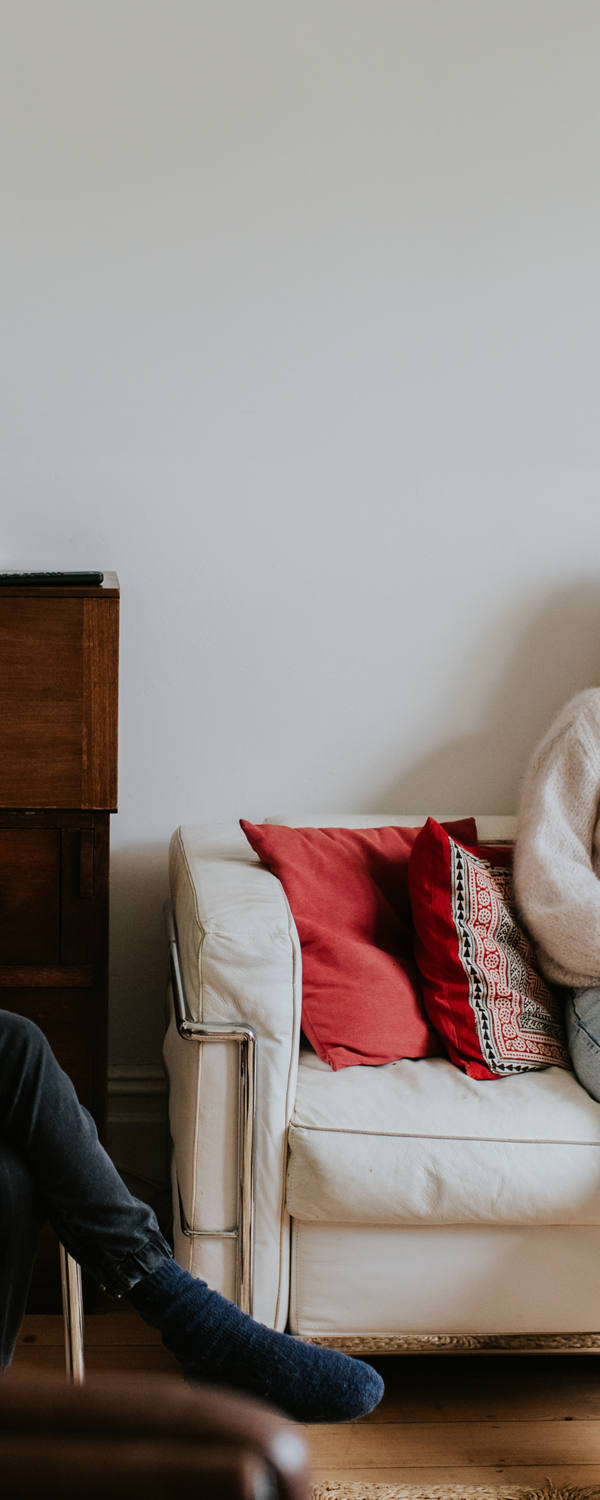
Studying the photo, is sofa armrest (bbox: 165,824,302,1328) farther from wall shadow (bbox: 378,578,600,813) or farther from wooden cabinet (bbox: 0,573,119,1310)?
wall shadow (bbox: 378,578,600,813)

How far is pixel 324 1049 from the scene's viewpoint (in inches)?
75.2

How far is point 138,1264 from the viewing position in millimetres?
1421

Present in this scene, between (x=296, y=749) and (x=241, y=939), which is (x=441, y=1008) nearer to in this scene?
(x=241, y=939)

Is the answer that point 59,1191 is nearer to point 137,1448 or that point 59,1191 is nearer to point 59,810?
point 59,810

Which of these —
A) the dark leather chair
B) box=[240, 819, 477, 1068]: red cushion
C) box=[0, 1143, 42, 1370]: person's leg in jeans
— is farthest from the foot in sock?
the dark leather chair

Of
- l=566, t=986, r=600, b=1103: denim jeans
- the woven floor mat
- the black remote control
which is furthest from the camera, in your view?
the black remote control

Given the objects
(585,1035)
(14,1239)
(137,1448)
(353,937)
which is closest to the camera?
Answer: (137,1448)

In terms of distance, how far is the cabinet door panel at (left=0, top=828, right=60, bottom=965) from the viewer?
2.01 metres

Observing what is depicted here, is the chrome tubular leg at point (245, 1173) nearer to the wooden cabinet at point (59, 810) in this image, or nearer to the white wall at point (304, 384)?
the wooden cabinet at point (59, 810)

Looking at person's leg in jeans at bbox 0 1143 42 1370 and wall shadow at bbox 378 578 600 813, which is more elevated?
wall shadow at bbox 378 578 600 813

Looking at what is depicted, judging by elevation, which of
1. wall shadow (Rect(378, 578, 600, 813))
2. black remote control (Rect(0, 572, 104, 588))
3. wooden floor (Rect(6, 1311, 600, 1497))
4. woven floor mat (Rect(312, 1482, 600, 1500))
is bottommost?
wooden floor (Rect(6, 1311, 600, 1497))

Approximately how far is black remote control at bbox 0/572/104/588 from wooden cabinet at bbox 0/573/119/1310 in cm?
1

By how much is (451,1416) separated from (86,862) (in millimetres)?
995

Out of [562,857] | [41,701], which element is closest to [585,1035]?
[562,857]
